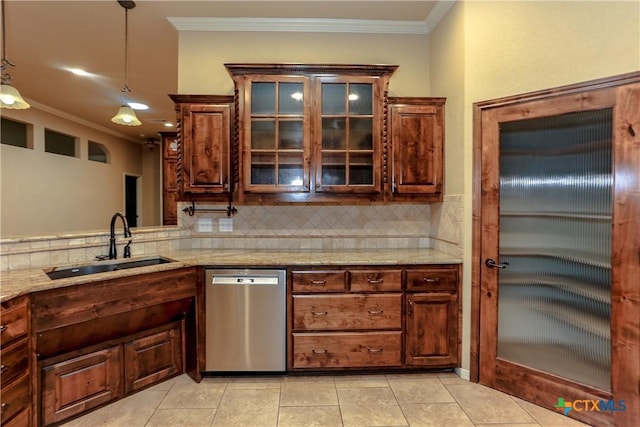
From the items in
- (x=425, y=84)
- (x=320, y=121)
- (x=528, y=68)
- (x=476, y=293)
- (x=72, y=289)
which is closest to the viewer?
(x=72, y=289)

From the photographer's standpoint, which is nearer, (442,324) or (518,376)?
(518,376)

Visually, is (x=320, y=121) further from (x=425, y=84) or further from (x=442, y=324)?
(x=442, y=324)

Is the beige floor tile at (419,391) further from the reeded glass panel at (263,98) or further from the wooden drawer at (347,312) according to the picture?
the reeded glass panel at (263,98)

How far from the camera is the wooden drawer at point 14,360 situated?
5.24 ft

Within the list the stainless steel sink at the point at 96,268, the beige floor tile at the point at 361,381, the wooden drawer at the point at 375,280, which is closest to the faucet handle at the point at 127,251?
the stainless steel sink at the point at 96,268

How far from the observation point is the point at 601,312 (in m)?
1.95

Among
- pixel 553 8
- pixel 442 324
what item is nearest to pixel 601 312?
pixel 442 324

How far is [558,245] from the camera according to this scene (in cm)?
210

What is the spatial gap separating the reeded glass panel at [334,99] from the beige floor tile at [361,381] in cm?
209

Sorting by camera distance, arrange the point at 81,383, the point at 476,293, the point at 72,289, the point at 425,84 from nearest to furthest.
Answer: the point at 72,289
the point at 81,383
the point at 476,293
the point at 425,84

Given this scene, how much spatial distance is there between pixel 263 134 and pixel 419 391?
7.48ft

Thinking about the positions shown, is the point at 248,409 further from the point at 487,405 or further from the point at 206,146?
the point at 206,146

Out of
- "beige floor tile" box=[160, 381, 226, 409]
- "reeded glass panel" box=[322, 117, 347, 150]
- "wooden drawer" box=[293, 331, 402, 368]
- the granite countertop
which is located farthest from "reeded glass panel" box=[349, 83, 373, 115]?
"beige floor tile" box=[160, 381, 226, 409]

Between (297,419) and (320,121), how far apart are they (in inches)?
83.6
